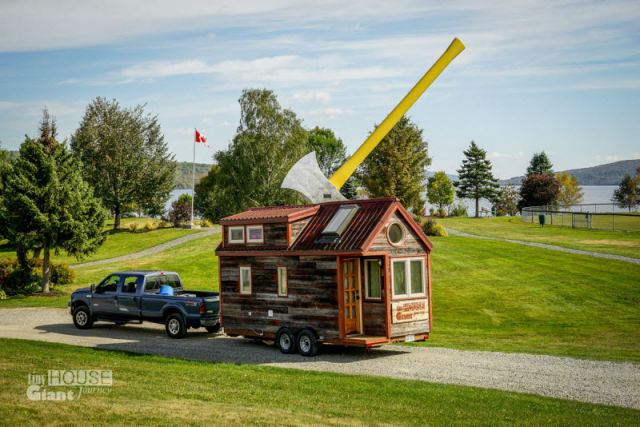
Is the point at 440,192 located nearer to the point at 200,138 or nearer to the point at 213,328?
the point at 200,138

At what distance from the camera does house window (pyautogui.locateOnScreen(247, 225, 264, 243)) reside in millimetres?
17656

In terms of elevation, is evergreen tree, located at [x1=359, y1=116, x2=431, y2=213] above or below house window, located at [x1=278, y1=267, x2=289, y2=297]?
above

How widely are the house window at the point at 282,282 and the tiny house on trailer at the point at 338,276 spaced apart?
0.09 feet

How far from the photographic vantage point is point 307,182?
1945 cm

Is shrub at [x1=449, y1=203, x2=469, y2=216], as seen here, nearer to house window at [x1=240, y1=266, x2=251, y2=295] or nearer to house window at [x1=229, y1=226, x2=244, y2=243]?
house window at [x1=229, y1=226, x2=244, y2=243]

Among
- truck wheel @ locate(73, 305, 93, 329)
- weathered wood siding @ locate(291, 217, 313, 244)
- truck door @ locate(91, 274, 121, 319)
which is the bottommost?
truck wheel @ locate(73, 305, 93, 329)

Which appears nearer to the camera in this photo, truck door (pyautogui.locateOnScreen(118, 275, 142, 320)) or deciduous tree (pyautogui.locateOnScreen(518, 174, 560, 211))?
truck door (pyautogui.locateOnScreen(118, 275, 142, 320))

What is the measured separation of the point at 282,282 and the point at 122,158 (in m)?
46.5

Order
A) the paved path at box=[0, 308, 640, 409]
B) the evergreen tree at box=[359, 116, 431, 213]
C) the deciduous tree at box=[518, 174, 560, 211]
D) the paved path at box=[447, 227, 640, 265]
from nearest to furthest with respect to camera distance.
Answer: the paved path at box=[0, 308, 640, 409] < the paved path at box=[447, 227, 640, 265] < the evergreen tree at box=[359, 116, 431, 213] < the deciduous tree at box=[518, 174, 560, 211]

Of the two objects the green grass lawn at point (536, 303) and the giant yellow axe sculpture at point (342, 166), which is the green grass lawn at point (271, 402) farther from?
the giant yellow axe sculpture at point (342, 166)

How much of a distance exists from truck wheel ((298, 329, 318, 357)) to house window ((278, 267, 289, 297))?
1.27 meters

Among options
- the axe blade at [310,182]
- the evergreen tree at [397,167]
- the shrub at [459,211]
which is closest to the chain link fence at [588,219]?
the evergreen tree at [397,167]

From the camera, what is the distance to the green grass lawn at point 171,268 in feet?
97.2

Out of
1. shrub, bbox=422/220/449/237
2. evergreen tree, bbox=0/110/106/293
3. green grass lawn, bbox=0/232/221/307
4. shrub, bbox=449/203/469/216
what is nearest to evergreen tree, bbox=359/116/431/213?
shrub, bbox=422/220/449/237
